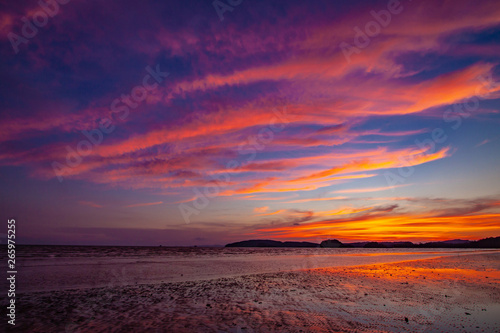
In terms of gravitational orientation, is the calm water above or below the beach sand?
below

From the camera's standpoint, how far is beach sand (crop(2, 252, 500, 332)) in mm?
9945

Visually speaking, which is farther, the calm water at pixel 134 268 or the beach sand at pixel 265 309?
the calm water at pixel 134 268

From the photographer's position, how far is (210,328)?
984 cm

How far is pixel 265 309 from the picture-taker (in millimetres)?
12609

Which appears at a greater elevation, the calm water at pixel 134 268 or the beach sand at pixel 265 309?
the beach sand at pixel 265 309

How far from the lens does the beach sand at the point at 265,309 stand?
32.6ft

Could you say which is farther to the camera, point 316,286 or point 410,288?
point 316,286

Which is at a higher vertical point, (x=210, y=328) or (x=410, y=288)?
(x=210, y=328)

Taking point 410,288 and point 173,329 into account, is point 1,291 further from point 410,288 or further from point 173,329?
point 410,288

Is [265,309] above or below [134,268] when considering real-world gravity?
above

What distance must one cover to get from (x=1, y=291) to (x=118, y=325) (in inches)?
462

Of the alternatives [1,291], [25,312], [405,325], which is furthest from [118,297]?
[405,325]

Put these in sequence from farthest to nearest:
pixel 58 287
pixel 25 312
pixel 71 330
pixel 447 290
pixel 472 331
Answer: pixel 58 287 < pixel 447 290 < pixel 25 312 < pixel 71 330 < pixel 472 331

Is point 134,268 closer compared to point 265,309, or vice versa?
point 265,309
